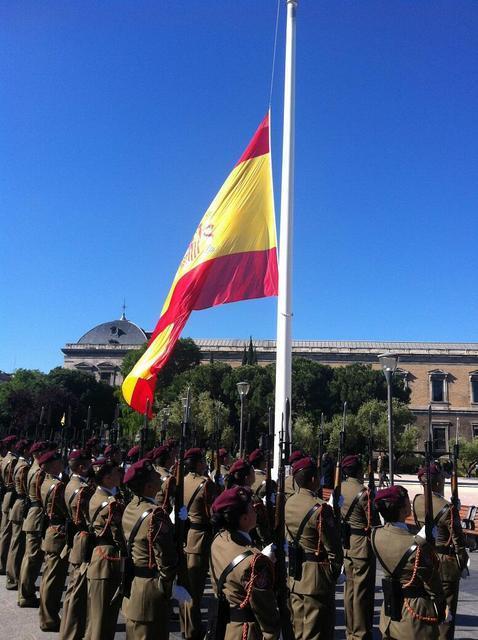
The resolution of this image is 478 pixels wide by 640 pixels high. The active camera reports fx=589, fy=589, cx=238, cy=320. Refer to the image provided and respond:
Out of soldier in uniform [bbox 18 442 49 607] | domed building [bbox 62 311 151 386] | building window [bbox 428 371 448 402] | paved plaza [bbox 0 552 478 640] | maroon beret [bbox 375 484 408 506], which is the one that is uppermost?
domed building [bbox 62 311 151 386]

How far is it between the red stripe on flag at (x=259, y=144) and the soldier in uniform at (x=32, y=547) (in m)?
7.92

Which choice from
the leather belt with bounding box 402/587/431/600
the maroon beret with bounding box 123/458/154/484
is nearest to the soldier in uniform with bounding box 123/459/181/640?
the maroon beret with bounding box 123/458/154/484

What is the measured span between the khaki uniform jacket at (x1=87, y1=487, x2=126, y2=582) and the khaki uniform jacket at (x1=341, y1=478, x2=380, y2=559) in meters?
2.43

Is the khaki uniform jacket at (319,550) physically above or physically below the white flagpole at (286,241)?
below

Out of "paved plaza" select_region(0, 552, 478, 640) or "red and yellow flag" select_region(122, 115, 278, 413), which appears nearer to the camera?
"paved plaza" select_region(0, 552, 478, 640)

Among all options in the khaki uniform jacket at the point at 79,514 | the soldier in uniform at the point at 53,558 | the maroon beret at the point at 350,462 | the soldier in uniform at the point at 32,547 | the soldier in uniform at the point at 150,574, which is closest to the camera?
the soldier in uniform at the point at 150,574

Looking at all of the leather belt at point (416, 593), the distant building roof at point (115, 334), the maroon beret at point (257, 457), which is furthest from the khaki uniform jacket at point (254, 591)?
the distant building roof at point (115, 334)

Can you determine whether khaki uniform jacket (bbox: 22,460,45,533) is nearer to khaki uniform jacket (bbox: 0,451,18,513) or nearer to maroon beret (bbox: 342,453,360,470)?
khaki uniform jacket (bbox: 0,451,18,513)

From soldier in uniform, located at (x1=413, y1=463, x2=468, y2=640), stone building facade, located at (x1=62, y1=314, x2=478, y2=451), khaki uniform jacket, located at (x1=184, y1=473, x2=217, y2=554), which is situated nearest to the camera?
soldier in uniform, located at (x1=413, y1=463, x2=468, y2=640)

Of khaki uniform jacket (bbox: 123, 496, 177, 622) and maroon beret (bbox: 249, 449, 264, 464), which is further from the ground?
maroon beret (bbox: 249, 449, 264, 464)

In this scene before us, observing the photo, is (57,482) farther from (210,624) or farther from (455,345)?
(455,345)

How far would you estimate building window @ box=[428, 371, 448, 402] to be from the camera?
70688 millimetres

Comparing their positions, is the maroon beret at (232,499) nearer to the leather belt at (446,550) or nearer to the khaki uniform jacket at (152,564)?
the khaki uniform jacket at (152,564)

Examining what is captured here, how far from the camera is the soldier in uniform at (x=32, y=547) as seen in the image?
693 cm
